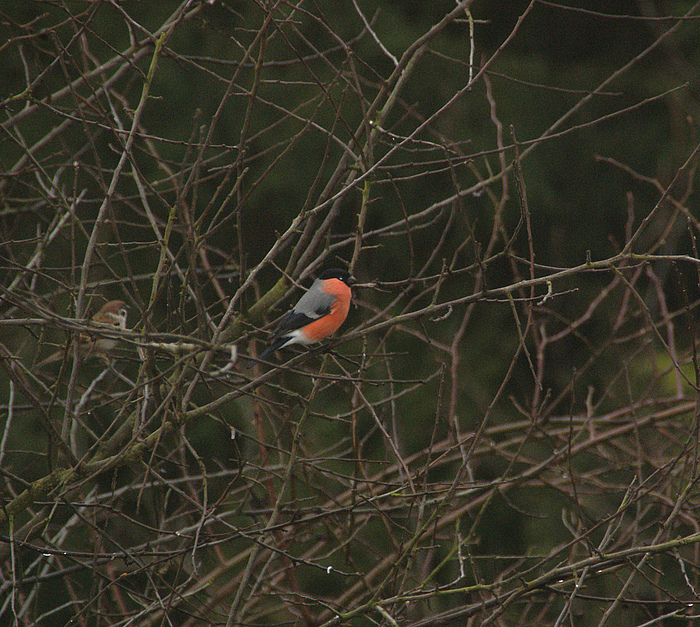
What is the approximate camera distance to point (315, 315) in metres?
3.42

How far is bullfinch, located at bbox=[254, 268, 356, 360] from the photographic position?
3307 millimetres

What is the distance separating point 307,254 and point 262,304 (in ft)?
0.82

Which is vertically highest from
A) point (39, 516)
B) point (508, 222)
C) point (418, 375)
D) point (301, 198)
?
point (39, 516)

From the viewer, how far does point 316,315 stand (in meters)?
3.42

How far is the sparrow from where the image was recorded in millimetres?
3307

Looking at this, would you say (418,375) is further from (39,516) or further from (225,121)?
(39,516)

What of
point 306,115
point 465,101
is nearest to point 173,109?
point 306,115

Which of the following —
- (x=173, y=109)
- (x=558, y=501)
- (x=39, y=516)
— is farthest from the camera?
(x=173, y=109)

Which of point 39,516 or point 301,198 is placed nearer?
point 39,516

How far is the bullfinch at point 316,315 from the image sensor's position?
3.31m

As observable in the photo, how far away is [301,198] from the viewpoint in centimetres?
649

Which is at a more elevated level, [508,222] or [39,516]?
[39,516]

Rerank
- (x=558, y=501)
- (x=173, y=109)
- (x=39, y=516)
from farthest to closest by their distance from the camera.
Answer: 1. (x=173, y=109)
2. (x=558, y=501)
3. (x=39, y=516)

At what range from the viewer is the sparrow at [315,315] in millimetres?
3307
